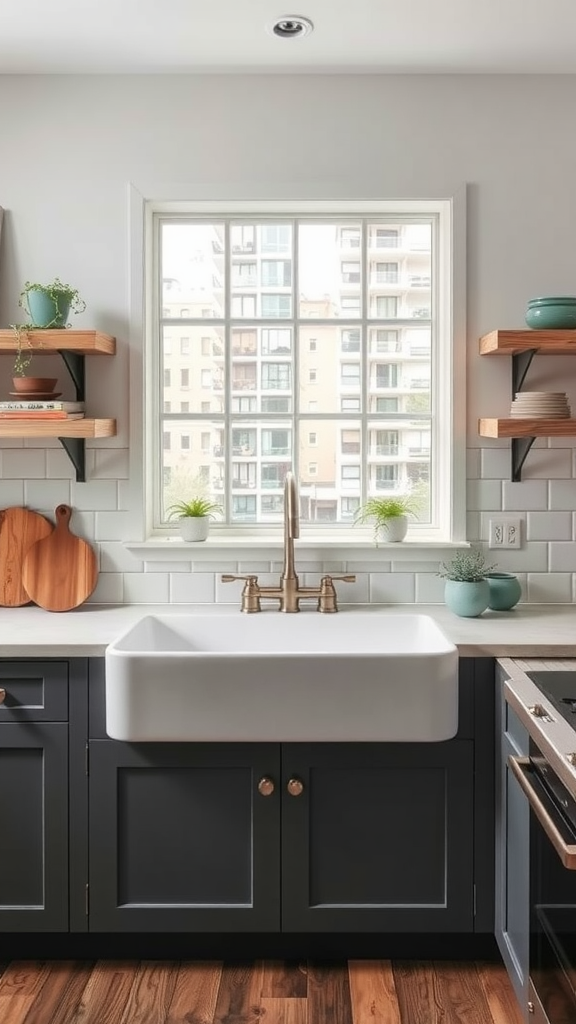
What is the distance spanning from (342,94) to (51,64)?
0.89 m

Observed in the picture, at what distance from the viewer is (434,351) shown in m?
2.99

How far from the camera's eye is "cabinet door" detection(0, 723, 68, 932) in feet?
7.67

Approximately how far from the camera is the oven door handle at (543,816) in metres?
1.50

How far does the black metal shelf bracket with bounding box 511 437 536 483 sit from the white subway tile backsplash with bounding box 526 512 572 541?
0.44ft

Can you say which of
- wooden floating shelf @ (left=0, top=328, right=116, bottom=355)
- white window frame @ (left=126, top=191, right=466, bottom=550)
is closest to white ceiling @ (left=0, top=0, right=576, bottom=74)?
white window frame @ (left=126, top=191, right=466, bottom=550)

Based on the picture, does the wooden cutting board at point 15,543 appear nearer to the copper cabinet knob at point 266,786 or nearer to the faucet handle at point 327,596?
the faucet handle at point 327,596

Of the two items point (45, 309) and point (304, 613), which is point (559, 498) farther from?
point (45, 309)

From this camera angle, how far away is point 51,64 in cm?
277

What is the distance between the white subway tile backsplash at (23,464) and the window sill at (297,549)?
365 millimetres

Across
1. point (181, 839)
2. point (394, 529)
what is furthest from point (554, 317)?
point (181, 839)

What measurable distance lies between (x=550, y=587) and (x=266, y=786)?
1.16 metres

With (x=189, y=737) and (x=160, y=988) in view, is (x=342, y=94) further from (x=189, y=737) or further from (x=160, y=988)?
(x=160, y=988)

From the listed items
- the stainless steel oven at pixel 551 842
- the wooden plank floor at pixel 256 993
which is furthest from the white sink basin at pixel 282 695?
the wooden plank floor at pixel 256 993

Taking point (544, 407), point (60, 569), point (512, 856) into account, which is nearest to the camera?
point (512, 856)
